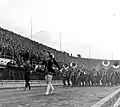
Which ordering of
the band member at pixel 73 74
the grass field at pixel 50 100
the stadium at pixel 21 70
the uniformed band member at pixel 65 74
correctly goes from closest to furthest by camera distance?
the grass field at pixel 50 100
the stadium at pixel 21 70
the uniformed band member at pixel 65 74
the band member at pixel 73 74

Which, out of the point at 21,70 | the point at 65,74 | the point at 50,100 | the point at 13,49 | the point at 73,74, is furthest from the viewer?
the point at 73,74

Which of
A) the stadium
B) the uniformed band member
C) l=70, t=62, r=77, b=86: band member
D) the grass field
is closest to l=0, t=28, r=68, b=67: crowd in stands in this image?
the stadium

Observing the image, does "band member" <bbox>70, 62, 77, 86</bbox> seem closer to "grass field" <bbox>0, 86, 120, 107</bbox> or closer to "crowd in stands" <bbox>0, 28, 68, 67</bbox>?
"crowd in stands" <bbox>0, 28, 68, 67</bbox>

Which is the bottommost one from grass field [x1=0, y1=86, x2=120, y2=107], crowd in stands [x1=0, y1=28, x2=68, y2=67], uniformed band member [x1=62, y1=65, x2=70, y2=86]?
grass field [x1=0, y1=86, x2=120, y2=107]

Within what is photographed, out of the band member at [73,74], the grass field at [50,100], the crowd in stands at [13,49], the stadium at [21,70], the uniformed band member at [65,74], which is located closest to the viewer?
the grass field at [50,100]

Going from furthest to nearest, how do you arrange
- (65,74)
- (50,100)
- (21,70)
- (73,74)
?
(73,74)
(65,74)
(21,70)
(50,100)

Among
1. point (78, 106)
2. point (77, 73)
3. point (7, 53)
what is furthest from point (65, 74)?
point (78, 106)

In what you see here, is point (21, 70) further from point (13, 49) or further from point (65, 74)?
point (65, 74)

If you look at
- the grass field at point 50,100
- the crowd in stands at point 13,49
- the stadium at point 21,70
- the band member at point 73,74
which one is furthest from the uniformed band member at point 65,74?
the grass field at point 50,100

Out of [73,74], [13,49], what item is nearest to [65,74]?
[73,74]

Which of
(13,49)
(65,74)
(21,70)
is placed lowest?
(65,74)

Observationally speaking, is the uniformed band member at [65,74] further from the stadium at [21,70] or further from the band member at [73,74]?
the stadium at [21,70]

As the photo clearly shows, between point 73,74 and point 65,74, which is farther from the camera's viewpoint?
point 73,74

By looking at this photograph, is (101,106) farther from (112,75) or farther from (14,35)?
(112,75)
